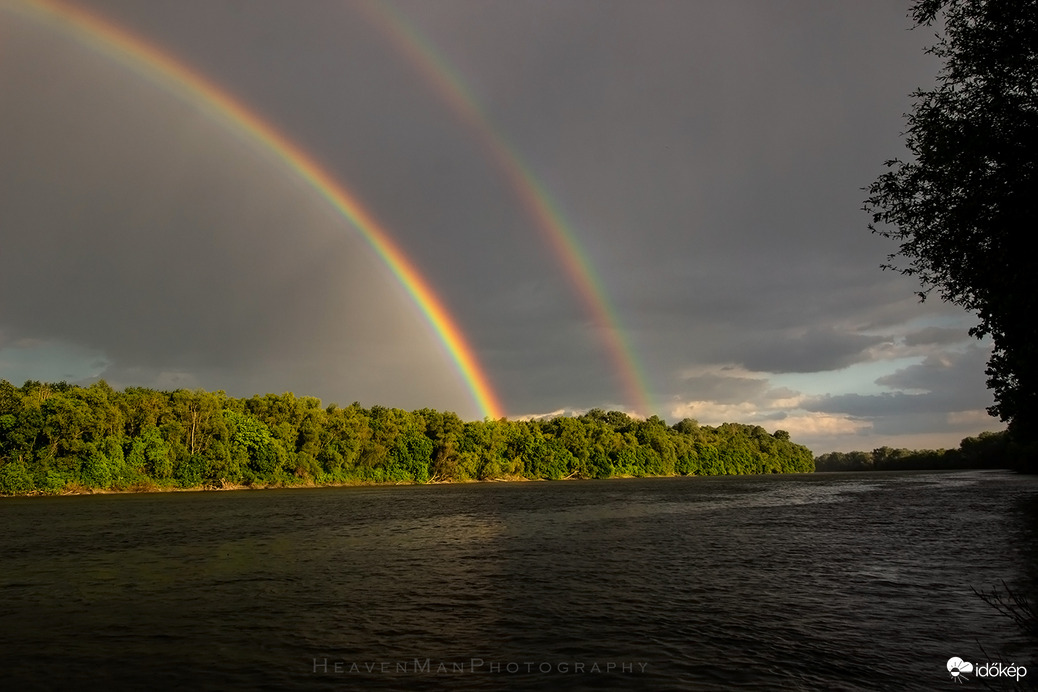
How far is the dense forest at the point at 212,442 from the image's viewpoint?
106 metres

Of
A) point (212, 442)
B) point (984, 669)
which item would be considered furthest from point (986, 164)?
point (212, 442)

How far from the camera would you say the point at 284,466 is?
144000mm

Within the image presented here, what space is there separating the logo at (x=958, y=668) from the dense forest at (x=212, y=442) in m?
123

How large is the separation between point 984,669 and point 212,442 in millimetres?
137891

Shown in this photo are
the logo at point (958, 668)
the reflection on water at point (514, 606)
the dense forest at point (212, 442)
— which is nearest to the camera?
the logo at point (958, 668)

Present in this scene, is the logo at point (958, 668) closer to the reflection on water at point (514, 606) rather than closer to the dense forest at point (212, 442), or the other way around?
the reflection on water at point (514, 606)

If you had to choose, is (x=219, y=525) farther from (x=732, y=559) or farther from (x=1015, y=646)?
(x=1015, y=646)

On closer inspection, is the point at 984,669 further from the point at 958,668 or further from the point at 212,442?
the point at 212,442

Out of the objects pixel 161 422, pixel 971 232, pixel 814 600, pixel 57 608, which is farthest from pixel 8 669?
pixel 161 422

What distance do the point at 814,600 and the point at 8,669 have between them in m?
24.9

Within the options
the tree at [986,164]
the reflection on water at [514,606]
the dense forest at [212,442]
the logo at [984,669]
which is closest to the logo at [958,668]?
the logo at [984,669]

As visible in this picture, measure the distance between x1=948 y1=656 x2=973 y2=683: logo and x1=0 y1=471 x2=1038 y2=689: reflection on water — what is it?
35 centimetres

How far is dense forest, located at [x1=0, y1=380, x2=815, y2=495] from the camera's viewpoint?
347 feet

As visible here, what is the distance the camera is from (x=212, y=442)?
433 ft
